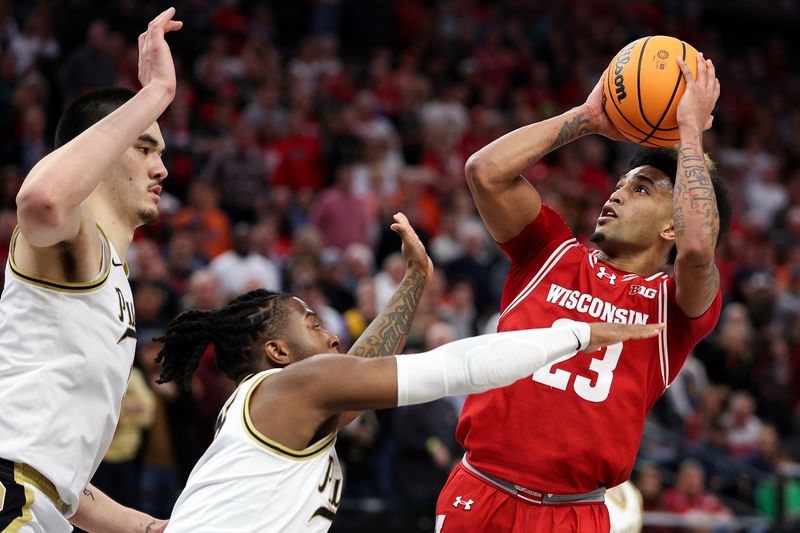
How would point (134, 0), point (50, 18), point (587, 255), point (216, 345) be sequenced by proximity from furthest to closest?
point (134, 0) < point (50, 18) < point (587, 255) < point (216, 345)

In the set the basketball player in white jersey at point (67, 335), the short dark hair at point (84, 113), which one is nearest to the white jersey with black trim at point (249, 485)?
the basketball player in white jersey at point (67, 335)

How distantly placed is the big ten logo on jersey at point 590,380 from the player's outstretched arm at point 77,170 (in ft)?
5.96

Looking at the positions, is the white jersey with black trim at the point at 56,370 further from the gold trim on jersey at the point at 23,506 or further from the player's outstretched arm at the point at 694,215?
the player's outstretched arm at the point at 694,215

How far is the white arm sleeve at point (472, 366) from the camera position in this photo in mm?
3573

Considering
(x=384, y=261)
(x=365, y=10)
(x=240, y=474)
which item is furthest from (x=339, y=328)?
(x=365, y=10)

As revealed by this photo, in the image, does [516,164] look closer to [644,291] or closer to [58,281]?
[644,291]

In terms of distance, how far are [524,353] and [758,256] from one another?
12.3 metres

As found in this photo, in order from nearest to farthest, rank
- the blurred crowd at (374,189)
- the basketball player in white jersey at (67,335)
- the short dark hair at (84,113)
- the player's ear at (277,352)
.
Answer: the basketball player in white jersey at (67,335) < the player's ear at (277,352) < the short dark hair at (84,113) < the blurred crowd at (374,189)

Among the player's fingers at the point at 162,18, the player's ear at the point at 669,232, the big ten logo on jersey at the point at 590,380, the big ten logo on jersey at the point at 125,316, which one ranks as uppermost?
the player's fingers at the point at 162,18

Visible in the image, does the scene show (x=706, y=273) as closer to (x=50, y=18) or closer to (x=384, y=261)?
(x=384, y=261)

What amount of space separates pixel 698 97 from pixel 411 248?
1.31 meters

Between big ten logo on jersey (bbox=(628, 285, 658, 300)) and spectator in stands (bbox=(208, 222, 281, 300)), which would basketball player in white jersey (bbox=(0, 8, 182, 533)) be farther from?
spectator in stands (bbox=(208, 222, 281, 300))

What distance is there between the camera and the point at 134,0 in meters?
15.4

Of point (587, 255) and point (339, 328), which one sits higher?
point (587, 255)
